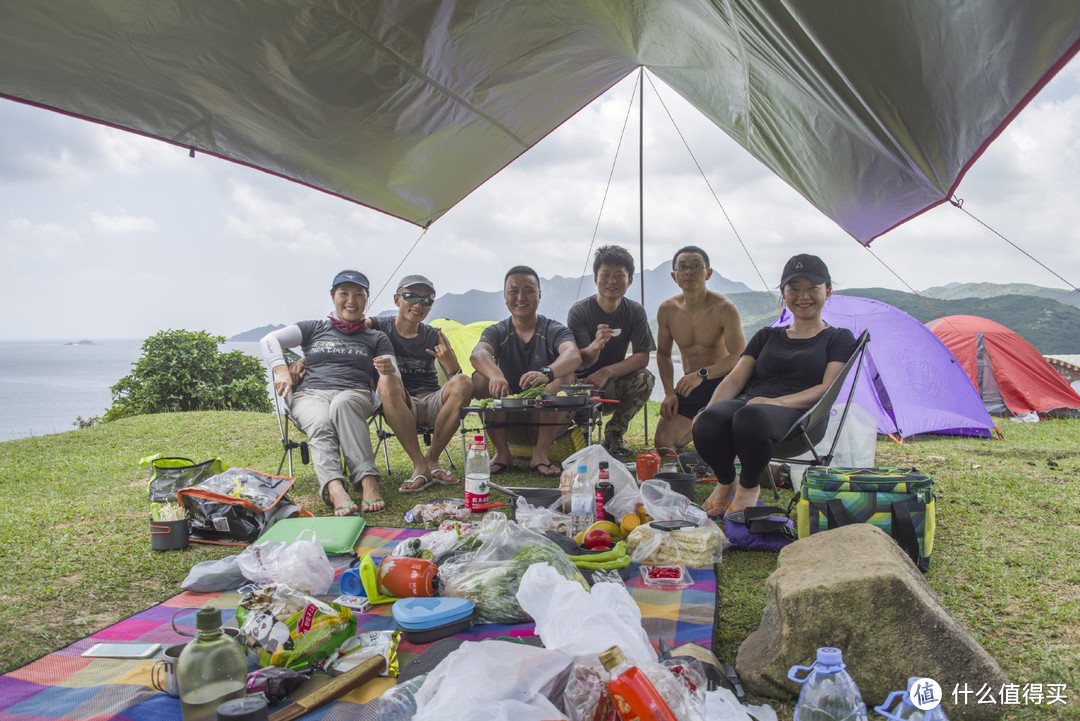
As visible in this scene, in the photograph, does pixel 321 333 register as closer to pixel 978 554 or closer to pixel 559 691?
pixel 559 691

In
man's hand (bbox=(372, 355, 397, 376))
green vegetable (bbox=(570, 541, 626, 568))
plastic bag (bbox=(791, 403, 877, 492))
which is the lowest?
green vegetable (bbox=(570, 541, 626, 568))

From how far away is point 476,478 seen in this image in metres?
3.15

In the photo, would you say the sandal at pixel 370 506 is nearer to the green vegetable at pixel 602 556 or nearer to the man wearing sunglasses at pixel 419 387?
the man wearing sunglasses at pixel 419 387

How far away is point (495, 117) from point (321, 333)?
6.69ft

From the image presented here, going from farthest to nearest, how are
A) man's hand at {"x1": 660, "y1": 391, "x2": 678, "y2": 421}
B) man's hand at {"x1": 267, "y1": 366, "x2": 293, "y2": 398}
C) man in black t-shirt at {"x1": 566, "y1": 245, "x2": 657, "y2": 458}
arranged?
1. man in black t-shirt at {"x1": 566, "y1": 245, "x2": 657, "y2": 458}
2. man's hand at {"x1": 660, "y1": 391, "x2": 678, "y2": 421}
3. man's hand at {"x1": 267, "y1": 366, "x2": 293, "y2": 398}

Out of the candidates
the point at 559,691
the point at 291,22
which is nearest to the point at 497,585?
the point at 559,691

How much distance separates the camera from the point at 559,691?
1.36 m

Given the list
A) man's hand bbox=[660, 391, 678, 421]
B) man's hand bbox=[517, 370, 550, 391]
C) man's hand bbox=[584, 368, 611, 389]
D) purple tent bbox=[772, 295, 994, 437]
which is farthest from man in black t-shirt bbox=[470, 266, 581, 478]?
purple tent bbox=[772, 295, 994, 437]

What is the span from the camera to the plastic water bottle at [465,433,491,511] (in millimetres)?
3141

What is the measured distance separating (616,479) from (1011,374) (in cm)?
592

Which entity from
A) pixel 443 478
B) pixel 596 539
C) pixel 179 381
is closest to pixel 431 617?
pixel 596 539

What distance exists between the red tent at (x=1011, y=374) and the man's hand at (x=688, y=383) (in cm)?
393

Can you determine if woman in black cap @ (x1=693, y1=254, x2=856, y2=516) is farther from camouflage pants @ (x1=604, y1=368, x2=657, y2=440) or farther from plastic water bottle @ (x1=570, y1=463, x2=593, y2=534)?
camouflage pants @ (x1=604, y1=368, x2=657, y2=440)

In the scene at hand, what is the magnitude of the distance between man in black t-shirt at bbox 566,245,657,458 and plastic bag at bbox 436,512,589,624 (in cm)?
255
